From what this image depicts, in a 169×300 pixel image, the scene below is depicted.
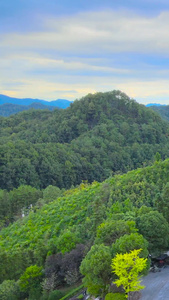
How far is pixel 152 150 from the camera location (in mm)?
68188

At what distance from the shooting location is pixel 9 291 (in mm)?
15492

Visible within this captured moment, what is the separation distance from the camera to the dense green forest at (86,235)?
46.8 feet

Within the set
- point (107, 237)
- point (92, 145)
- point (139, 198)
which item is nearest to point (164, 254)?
point (107, 237)

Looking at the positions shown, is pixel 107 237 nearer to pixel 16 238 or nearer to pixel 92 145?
pixel 16 238

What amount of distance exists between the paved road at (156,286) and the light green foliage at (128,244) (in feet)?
5.33

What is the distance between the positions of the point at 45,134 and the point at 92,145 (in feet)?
45.3

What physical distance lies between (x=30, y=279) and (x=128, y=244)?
6005 millimetres

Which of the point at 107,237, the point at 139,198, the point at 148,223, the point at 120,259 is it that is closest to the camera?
the point at 120,259

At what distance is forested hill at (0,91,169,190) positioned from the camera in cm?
5331

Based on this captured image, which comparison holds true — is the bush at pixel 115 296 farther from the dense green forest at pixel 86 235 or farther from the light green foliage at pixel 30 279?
the light green foliage at pixel 30 279

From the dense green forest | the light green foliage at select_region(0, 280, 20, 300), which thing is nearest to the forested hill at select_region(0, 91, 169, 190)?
the dense green forest

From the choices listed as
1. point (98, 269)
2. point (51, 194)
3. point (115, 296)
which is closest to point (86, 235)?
point (98, 269)

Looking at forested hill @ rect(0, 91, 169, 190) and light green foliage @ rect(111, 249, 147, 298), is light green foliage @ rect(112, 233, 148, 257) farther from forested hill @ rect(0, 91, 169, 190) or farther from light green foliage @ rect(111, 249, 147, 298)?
forested hill @ rect(0, 91, 169, 190)

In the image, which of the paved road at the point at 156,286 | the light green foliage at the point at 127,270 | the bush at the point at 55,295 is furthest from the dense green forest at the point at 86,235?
the paved road at the point at 156,286
